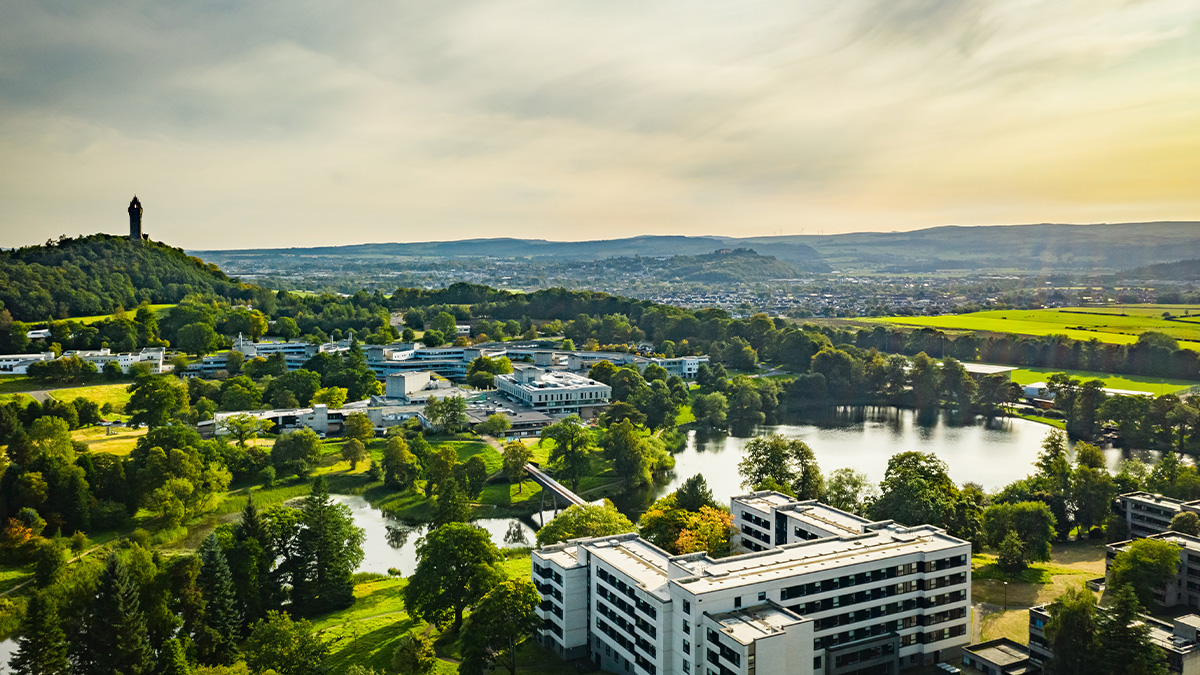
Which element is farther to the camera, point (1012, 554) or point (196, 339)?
point (196, 339)

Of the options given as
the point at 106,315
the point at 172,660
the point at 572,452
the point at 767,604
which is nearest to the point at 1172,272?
the point at 572,452

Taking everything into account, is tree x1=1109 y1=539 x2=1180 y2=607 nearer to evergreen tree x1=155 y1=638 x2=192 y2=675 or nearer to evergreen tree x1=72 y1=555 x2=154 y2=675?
evergreen tree x1=155 y1=638 x2=192 y2=675

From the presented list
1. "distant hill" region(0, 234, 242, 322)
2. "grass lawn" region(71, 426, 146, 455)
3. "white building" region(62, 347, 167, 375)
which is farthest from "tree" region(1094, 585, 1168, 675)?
"distant hill" region(0, 234, 242, 322)

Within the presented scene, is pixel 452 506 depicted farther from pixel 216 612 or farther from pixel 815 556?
pixel 815 556

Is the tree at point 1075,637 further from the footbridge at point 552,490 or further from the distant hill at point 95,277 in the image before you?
the distant hill at point 95,277

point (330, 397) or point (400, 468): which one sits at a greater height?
point (330, 397)

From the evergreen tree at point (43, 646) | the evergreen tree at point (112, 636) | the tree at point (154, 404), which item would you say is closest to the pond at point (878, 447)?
the evergreen tree at point (112, 636)
